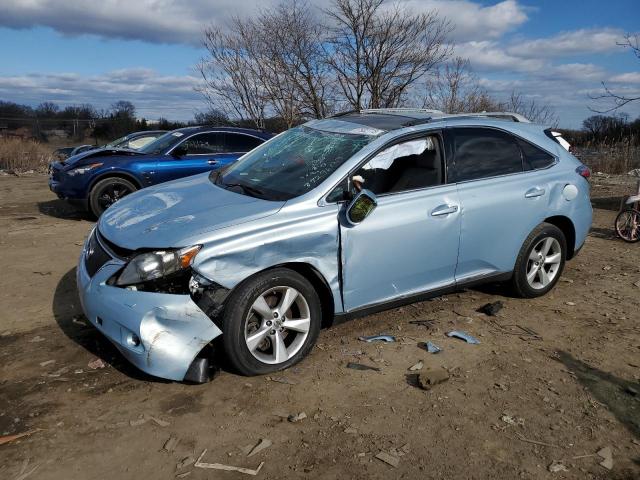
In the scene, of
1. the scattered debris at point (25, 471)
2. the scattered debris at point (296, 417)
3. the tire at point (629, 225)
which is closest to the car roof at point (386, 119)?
the scattered debris at point (296, 417)

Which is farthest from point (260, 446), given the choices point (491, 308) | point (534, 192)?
point (534, 192)

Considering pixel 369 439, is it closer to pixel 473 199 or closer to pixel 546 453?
pixel 546 453

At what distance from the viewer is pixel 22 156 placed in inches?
766

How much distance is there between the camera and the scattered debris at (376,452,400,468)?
9.41ft

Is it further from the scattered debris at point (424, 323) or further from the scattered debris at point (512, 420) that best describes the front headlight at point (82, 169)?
the scattered debris at point (512, 420)

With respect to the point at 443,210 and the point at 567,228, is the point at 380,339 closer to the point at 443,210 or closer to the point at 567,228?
the point at 443,210

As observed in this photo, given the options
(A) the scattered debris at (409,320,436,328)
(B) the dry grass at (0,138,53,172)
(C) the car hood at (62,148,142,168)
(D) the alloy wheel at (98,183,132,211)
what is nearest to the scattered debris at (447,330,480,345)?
(A) the scattered debris at (409,320,436,328)

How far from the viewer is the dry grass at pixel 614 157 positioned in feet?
52.2

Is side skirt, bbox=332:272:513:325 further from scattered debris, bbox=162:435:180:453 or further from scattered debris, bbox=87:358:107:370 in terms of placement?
scattered debris, bbox=87:358:107:370

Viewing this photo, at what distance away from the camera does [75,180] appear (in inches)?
353

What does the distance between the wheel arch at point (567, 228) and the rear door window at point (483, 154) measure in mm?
675

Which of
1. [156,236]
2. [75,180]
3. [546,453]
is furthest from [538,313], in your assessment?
[75,180]

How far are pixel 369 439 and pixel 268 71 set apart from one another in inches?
646

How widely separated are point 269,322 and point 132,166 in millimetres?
6240
